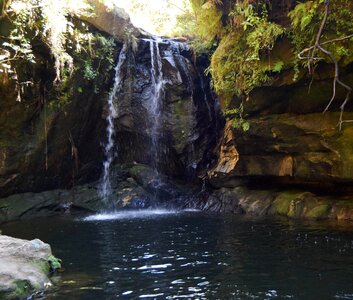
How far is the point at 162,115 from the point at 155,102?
69 cm

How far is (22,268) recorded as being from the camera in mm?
6301

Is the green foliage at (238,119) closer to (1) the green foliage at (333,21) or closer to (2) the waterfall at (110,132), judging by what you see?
(1) the green foliage at (333,21)

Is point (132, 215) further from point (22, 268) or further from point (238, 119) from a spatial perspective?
point (22, 268)

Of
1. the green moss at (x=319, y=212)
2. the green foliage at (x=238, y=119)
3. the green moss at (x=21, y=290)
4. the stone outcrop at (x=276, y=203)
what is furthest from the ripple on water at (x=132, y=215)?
the green moss at (x=21, y=290)

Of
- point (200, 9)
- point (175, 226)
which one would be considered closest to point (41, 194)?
Answer: point (175, 226)

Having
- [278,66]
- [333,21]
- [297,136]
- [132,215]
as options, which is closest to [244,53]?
[278,66]

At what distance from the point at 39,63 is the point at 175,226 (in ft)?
25.5

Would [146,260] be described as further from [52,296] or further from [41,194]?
[41,194]

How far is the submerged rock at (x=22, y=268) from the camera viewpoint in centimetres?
565

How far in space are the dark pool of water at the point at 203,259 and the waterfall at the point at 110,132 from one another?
18.7 ft

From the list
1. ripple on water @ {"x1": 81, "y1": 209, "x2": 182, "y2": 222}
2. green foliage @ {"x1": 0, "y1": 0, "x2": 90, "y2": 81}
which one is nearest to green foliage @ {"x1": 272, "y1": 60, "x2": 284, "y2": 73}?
ripple on water @ {"x1": 81, "y1": 209, "x2": 182, "y2": 222}

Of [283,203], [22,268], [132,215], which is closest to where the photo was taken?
[22,268]

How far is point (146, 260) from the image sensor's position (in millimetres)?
7777

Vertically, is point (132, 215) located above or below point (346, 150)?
below
